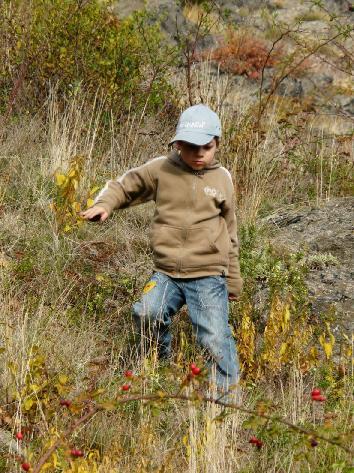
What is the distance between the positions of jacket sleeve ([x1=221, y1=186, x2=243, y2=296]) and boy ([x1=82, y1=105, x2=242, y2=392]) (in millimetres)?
70

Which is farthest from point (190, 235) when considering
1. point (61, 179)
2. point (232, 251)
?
point (61, 179)

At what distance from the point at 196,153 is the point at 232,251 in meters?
0.58

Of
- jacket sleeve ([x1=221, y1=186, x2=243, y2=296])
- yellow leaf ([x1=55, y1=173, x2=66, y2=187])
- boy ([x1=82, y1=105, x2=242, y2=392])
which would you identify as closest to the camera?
boy ([x1=82, y1=105, x2=242, y2=392])

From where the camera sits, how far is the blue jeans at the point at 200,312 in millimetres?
4164

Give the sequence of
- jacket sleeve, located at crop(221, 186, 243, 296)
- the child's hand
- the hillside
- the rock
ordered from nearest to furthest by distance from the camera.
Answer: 1. the hillside
2. the child's hand
3. jacket sleeve, located at crop(221, 186, 243, 296)
4. the rock

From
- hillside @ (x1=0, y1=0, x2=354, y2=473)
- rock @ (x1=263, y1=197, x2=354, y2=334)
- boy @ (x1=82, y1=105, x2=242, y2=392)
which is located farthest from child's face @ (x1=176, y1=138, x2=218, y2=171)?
rock @ (x1=263, y1=197, x2=354, y2=334)

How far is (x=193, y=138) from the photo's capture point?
4152 mm

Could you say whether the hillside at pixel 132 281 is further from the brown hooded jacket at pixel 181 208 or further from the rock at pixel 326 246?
the brown hooded jacket at pixel 181 208

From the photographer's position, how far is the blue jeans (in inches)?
164

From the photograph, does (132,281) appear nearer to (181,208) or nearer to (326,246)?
(181,208)

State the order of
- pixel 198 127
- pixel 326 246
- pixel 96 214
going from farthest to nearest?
pixel 326 246 < pixel 198 127 < pixel 96 214

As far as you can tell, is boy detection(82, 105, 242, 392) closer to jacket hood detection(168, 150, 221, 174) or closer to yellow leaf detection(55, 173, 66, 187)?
jacket hood detection(168, 150, 221, 174)

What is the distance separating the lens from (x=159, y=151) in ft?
23.7

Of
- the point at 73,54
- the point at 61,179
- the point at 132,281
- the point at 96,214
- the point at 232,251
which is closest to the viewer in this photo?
the point at 96,214
